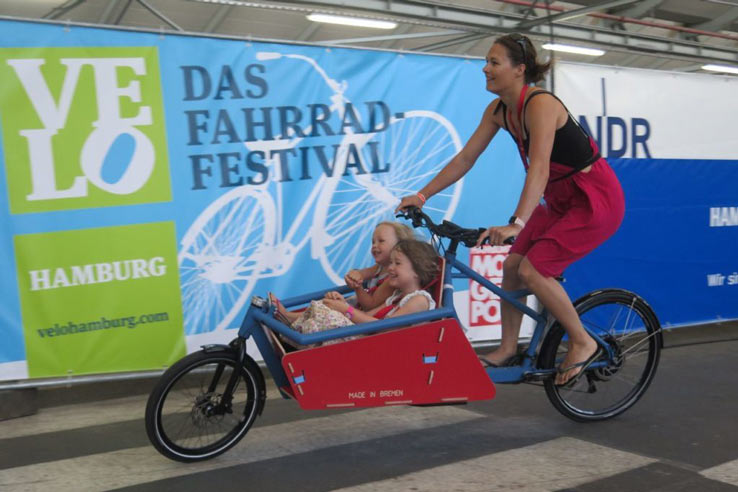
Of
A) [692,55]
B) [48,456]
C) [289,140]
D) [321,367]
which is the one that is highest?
[692,55]

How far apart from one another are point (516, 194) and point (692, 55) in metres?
12.0

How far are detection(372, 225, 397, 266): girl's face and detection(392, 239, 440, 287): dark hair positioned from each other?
144 mm

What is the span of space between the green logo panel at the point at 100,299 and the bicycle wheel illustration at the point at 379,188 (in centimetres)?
112

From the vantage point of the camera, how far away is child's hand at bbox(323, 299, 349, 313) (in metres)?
3.87

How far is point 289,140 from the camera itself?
542 centimetres

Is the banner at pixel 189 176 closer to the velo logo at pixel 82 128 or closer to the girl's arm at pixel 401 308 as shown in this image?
the velo logo at pixel 82 128

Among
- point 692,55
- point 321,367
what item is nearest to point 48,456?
point 321,367

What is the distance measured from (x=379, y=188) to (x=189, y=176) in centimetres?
139

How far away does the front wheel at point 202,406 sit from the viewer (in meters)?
3.64

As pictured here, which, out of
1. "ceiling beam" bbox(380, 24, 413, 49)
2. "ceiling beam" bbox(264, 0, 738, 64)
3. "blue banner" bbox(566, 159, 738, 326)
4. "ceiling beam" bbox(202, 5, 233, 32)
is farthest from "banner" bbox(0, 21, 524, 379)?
"ceiling beam" bbox(380, 24, 413, 49)

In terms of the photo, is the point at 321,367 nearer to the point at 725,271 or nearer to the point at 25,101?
the point at 25,101

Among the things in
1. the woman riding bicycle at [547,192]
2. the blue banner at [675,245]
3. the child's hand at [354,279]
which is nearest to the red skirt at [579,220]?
the woman riding bicycle at [547,192]

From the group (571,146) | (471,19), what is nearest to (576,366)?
(571,146)

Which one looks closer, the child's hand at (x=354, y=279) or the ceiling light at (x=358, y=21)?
the child's hand at (x=354, y=279)
